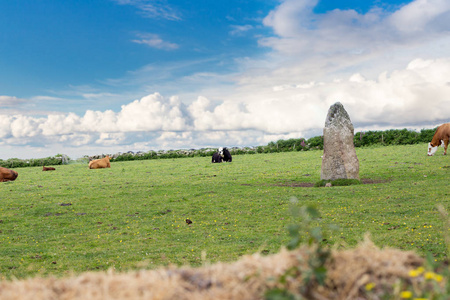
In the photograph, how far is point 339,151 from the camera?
2081cm

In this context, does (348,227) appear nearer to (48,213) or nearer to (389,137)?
(48,213)

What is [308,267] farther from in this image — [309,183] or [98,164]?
[98,164]

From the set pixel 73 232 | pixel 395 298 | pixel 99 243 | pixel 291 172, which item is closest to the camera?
pixel 395 298

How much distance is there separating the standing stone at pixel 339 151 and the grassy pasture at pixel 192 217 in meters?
1.45

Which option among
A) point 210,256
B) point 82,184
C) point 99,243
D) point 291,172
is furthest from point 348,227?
point 82,184

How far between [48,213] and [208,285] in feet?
49.9

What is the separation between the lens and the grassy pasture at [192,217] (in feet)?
33.6

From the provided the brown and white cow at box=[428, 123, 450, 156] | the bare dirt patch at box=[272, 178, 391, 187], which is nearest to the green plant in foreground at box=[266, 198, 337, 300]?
the bare dirt patch at box=[272, 178, 391, 187]

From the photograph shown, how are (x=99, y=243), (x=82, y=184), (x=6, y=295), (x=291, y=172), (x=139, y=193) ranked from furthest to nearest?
1. (x=291, y=172)
2. (x=82, y=184)
3. (x=139, y=193)
4. (x=99, y=243)
5. (x=6, y=295)

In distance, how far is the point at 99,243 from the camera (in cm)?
1186

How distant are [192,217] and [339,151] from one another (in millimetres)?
9953

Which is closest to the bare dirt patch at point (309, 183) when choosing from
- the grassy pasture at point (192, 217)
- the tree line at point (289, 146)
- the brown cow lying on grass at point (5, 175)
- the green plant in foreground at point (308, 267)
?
the grassy pasture at point (192, 217)

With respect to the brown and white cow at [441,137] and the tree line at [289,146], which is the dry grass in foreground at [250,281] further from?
the tree line at [289,146]

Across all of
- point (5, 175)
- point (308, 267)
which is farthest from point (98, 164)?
point (308, 267)
